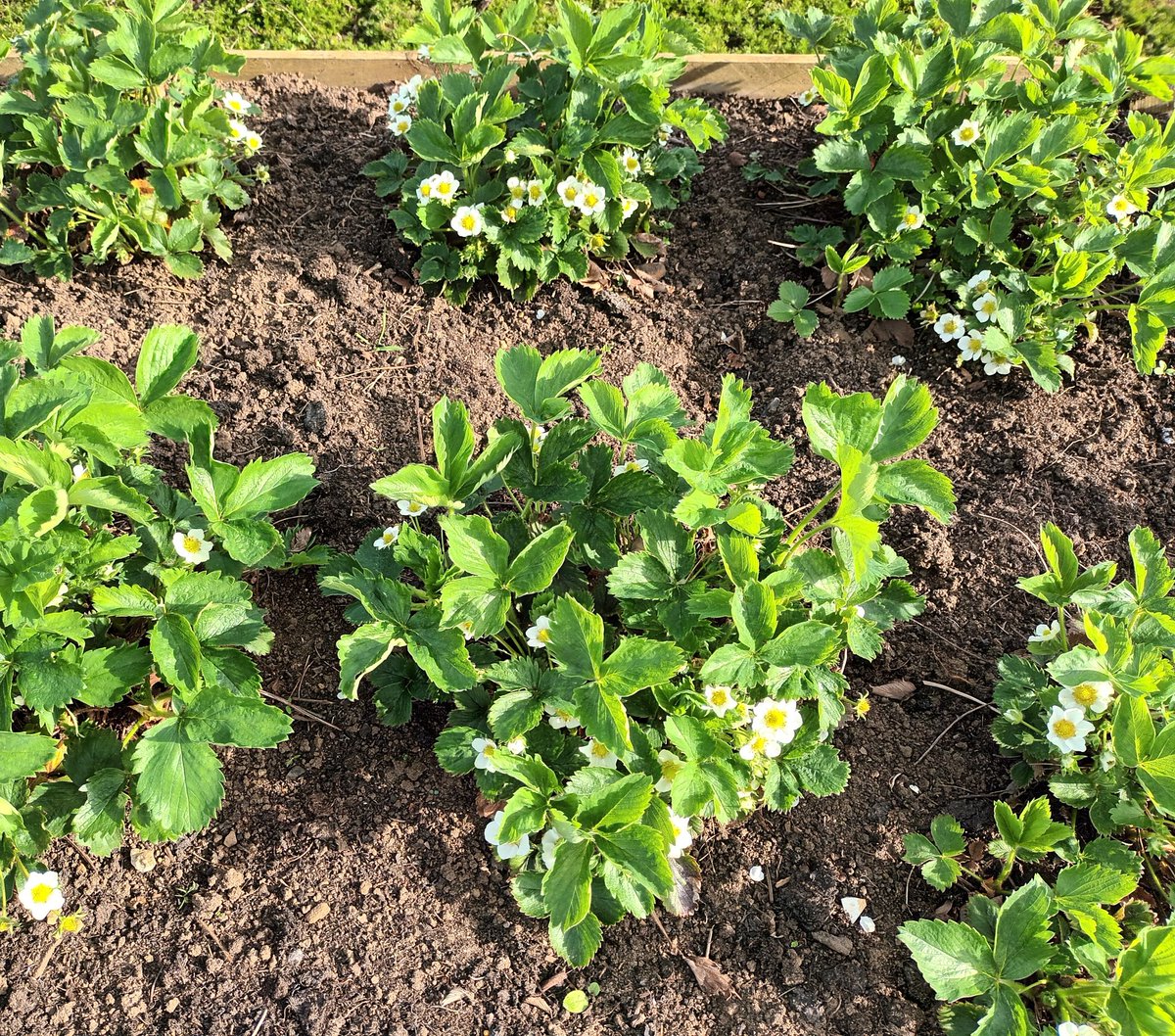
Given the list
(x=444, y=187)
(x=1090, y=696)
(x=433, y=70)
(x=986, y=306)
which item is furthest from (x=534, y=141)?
(x=1090, y=696)

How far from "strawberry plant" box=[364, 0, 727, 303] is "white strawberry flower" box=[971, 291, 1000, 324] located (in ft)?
2.95

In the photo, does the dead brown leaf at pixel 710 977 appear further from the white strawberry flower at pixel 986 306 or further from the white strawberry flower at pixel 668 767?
the white strawberry flower at pixel 986 306

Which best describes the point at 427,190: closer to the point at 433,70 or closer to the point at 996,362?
the point at 433,70

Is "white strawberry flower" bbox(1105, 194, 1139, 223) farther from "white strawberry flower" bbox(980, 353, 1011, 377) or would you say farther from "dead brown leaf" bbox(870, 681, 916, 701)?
"dead brown leaf" bbox(870, 681, 916, 701)

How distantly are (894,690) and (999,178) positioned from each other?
5.01ft

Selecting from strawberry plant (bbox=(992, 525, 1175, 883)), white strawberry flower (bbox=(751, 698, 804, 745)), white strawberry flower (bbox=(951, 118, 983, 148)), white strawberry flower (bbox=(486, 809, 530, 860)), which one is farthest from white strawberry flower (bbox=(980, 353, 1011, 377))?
white strawberry flower (bbox=(486, 809, 530, 860))

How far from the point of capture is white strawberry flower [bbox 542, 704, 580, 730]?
1716 mm

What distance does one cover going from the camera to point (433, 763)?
1991 mm

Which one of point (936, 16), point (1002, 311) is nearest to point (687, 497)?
point (1002, 311)

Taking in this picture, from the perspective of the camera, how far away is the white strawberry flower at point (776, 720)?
5.62ft

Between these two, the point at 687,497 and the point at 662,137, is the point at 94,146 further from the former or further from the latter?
the point at 687,497

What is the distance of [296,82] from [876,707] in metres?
2.78

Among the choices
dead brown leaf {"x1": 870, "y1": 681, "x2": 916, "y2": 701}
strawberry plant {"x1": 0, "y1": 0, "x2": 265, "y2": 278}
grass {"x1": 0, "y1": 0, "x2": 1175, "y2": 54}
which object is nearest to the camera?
dead brown leaf {"x1": 870, "y1": 681, "x2": 916, "y2": 701}

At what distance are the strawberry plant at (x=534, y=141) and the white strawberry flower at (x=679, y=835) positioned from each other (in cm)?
159
